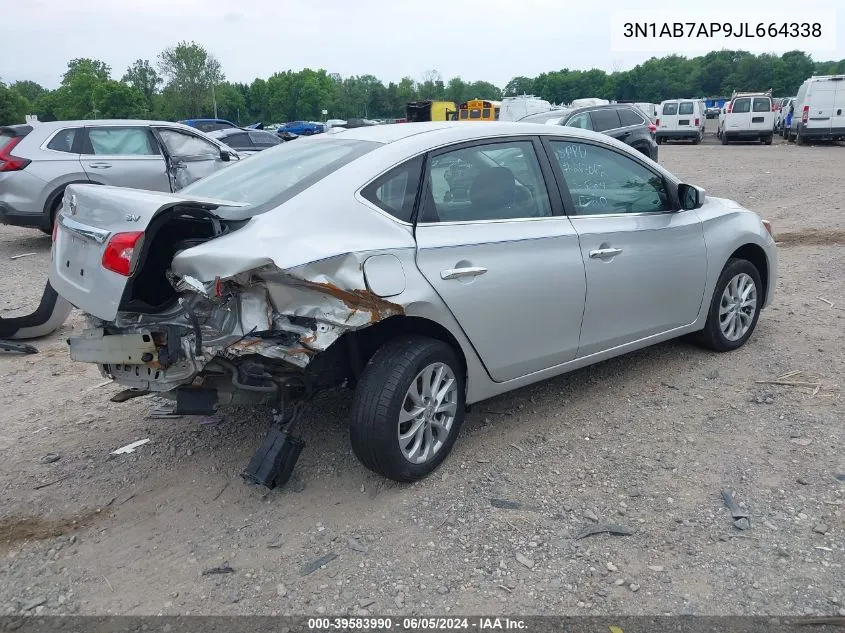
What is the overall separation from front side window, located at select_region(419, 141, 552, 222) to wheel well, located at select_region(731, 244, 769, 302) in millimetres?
2008

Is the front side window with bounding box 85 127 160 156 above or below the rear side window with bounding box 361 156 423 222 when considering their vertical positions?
above

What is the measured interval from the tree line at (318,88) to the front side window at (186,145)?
211ft

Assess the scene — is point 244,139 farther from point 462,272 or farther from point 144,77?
point 144,77

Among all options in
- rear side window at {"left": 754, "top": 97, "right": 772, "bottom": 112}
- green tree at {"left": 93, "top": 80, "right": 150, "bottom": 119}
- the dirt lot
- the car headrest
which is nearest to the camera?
the dirt lot

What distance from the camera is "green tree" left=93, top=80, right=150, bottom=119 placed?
247 feet

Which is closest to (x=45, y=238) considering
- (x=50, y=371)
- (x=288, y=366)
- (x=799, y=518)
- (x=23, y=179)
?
(x=23, y=179)

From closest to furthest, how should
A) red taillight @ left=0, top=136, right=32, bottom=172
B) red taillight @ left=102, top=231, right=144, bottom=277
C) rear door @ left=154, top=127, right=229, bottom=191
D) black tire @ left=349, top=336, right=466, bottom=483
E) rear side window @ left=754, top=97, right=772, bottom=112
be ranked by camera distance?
red taillight @ left=102, top=231, right=144, bottom=277 < black tire @ left=349, top=336, right=466, bottom=483 < red taillight @ left=0, top=136, right=32, bottom=172 < rear door @ left=154, top=127, right=229, bottom=191 < rear side window @ left=754, top=97, right=772, bottom=112

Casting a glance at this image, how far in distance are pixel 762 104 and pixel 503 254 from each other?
2806 centimetres

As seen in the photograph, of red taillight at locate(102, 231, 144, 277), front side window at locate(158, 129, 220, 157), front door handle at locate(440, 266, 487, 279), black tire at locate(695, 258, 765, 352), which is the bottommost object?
black tire at locate(695, 258, 765, 352)

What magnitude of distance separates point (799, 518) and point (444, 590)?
1609mm

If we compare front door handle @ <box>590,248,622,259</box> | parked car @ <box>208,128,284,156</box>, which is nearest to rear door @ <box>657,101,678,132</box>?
parked car @ <box>208,128,284,156</box>

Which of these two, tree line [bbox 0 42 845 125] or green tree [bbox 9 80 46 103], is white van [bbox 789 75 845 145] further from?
green tree [bbox 9 80 46 103]

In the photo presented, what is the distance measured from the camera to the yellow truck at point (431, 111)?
33375 mm

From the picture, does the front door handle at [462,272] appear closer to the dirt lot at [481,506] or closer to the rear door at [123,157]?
the dirt lot at [481,506]
